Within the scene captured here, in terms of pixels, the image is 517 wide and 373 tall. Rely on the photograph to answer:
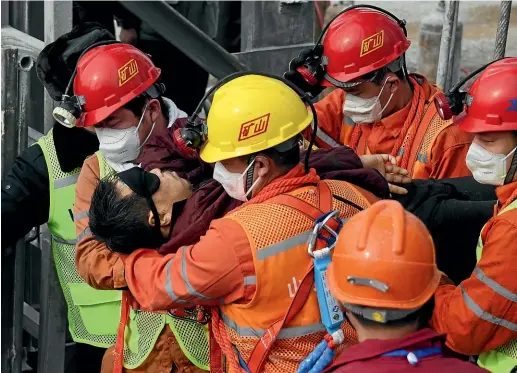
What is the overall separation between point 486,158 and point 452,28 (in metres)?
2.35

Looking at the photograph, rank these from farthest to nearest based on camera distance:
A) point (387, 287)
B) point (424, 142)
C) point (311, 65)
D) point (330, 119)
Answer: point (330, 119), point (311, 65), point (424, 142), point (387, 287)

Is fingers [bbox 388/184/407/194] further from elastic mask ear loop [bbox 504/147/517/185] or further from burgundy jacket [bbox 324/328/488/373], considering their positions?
burgundy jacket [bbox 324/328/488/373]

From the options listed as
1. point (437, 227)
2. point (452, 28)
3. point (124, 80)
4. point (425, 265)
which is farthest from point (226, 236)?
point (452, 28)

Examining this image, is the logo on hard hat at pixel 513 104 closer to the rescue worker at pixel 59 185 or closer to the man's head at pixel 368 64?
the man's head at pixel 368 64

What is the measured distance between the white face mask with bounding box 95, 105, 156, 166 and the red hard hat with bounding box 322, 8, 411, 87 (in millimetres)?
1080

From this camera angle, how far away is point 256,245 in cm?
315

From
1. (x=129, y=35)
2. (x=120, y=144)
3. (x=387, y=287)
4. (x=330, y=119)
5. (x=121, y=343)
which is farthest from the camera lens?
(x=129, y=35)

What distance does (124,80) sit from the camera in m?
4.42

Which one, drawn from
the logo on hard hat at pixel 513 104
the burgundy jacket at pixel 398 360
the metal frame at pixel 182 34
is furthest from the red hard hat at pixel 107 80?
the burgundy jacket at pixel 398 360

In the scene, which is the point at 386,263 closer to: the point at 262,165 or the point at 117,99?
the point at 262,165

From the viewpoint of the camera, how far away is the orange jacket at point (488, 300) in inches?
128

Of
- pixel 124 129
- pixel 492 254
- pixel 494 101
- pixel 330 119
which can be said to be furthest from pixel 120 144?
pixel 492 254

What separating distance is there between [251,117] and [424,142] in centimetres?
161

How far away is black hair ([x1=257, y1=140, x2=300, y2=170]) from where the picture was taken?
3436mm
